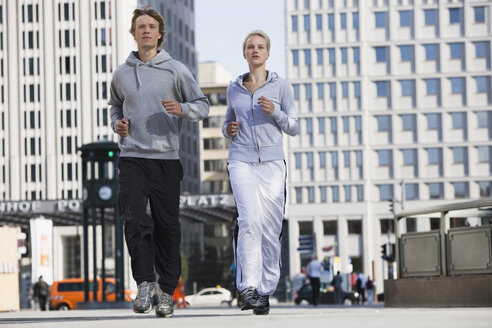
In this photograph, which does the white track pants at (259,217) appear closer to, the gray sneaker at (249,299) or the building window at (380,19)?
the gray sneaker at (249,299)

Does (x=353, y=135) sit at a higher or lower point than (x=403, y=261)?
higher

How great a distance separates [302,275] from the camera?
98.8m

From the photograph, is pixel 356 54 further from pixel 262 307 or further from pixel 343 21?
pixel 262 307

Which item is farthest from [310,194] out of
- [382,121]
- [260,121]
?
[260,121]

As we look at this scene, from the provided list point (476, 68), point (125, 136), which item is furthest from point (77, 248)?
point (125, 136)

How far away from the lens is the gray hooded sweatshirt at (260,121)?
8.44 m

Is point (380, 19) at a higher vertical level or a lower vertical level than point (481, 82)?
higher

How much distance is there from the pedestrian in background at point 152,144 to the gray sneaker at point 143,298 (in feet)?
0.21

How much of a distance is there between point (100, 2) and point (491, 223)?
344 feet

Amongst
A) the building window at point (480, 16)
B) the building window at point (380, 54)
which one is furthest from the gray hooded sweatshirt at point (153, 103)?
the building window at point (480, 16)

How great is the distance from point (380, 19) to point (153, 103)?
98799 mm

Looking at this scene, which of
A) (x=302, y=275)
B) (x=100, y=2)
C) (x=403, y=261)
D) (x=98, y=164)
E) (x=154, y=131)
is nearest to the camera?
(x=154, y=131)

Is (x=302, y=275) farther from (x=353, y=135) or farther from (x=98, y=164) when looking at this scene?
(x=98, y=164)

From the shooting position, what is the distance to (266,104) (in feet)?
27.2
